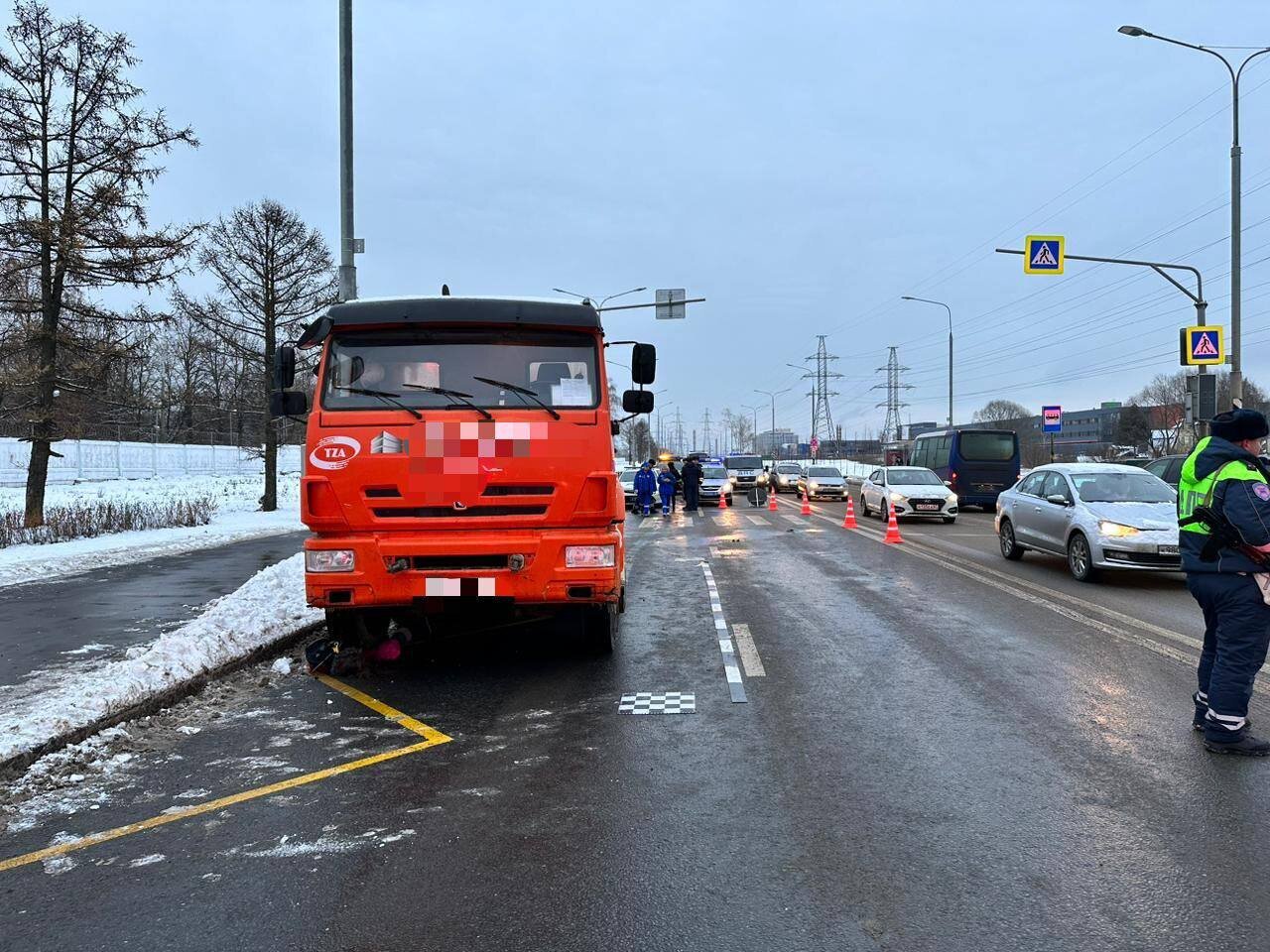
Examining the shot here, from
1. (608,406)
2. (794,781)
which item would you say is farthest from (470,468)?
(794,781)

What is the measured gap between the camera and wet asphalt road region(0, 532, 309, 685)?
701cm

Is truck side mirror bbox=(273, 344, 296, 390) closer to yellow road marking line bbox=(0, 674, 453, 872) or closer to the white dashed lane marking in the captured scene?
yellow road marking line bbox=(0, 674, 453, 872)

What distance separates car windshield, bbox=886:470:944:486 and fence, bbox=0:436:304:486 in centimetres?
1932

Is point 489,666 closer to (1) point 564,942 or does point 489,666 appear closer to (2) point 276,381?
(2) point 276,381

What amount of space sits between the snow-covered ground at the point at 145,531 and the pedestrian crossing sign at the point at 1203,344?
21878mm

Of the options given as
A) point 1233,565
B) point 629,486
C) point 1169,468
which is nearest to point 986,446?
point 1169,468

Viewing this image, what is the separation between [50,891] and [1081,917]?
3.87 metres

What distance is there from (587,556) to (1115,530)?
798 cm

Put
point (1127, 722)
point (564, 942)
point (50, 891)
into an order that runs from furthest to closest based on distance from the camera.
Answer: point (1127, 722)
point (50, 891)
point (564, 942)

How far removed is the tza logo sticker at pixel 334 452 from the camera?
6016mm

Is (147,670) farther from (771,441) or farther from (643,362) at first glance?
(771,441)

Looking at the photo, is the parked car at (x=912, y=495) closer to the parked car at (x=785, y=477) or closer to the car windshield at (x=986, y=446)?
the car windshield at (x=986, y=446)

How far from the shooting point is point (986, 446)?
1137 inches

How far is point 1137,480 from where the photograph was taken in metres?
12.2
